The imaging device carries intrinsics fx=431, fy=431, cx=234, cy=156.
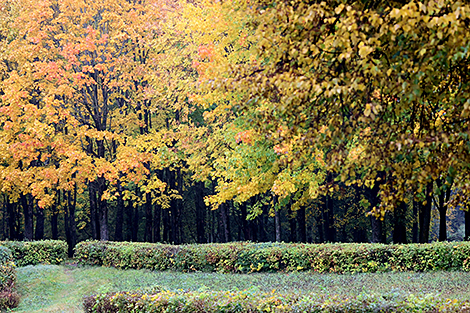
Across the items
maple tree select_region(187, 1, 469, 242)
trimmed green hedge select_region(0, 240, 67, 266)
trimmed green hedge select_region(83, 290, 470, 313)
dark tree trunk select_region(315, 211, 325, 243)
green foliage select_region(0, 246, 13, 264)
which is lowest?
dark tree trunk select_region(315, 211, 325, 243)

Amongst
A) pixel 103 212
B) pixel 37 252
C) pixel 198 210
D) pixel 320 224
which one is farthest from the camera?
pixel 198 210

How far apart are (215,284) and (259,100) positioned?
8.00 metres

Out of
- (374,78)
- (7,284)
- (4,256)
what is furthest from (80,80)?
(374,78)

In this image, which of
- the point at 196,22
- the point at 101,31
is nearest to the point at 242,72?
the point at 196,22

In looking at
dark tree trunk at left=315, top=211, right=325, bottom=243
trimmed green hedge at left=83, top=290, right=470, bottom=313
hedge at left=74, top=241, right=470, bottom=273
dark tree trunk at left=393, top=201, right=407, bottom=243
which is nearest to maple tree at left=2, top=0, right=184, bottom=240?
hedge at left=74, top=241, right=470, bottom=273

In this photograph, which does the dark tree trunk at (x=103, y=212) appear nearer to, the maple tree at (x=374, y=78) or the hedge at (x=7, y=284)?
the hedge at (x=7, y=284)

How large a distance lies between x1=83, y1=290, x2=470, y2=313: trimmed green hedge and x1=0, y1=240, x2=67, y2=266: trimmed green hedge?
13.0 m

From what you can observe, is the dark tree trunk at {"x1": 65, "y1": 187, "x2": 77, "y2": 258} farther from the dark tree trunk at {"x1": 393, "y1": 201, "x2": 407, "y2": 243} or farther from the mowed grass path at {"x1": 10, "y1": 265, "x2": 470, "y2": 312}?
the dark tree trunk at {"x1": 393, "y1": 201, "x2": 407, "y2": 243}

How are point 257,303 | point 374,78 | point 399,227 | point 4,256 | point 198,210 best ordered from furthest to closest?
point 198,210, point 399,227, point 4,256, point 257,303, point 374,78

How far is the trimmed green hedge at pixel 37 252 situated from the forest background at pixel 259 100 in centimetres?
189

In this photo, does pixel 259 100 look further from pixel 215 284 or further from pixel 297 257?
pixel 297 257

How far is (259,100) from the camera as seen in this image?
20.6 ft

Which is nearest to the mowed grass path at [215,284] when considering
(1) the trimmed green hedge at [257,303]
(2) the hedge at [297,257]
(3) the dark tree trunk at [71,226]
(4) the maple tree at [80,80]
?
(1) the trimmed green hedge at [257,303]

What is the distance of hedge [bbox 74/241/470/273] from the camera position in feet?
44.5
